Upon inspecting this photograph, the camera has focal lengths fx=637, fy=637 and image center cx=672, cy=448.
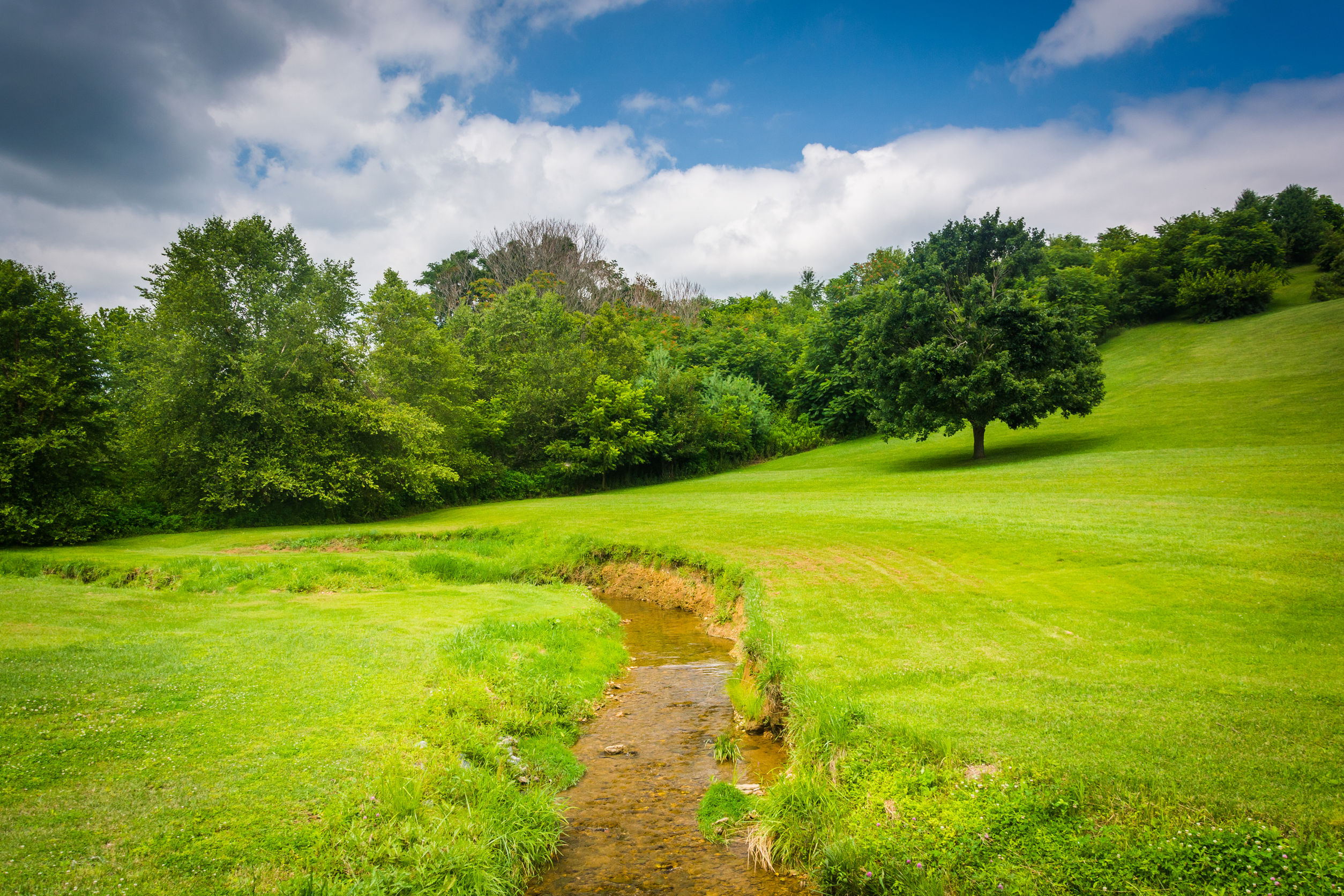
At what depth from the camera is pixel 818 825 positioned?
22.9 feet

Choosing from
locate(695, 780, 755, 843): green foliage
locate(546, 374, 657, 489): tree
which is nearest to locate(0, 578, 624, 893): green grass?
locate(695, 780, 755, 843): green foliage

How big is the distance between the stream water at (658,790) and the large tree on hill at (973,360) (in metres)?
32.2

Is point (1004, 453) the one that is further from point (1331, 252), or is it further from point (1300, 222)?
point (1300, 222)

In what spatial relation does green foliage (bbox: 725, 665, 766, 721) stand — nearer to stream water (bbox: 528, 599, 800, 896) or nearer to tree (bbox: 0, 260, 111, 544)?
stream water (bbox: 528, 599, 800, 896)

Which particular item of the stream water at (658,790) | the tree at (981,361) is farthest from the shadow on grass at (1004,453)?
the stream water at (658,790)

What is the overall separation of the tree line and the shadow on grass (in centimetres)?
193

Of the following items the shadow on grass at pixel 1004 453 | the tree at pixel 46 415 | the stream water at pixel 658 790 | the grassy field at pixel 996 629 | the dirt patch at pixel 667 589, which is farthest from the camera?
the shadow on grass at pixel 1004 453

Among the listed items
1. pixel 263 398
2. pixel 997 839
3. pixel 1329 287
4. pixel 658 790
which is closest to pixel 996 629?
pixel 997 839

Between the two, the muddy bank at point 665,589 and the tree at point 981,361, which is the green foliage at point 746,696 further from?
the tree at point 981,361

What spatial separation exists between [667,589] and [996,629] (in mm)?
12002

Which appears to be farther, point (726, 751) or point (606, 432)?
point (606, 432)

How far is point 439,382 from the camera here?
4447 centimetres

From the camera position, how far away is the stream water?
6.76 m

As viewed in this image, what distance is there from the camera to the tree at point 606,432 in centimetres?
5231
